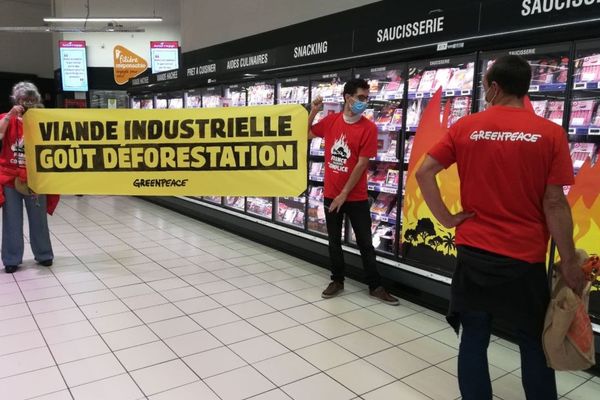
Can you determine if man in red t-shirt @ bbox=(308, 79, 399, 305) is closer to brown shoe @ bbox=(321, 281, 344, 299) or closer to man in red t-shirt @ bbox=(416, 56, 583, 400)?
brown shoe @ bbox=(321, 281, 344, 299)

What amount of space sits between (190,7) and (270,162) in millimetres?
6997

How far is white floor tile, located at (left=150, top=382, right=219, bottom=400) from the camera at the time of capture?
8.25 ft

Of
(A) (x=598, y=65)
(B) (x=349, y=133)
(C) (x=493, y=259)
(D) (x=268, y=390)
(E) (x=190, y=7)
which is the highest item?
(E) (x=190, y=7)

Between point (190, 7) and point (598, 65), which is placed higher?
point (190, 7)

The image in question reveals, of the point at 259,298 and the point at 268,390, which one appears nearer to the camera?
the point at 268,390

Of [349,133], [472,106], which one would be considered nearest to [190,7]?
[349,133]

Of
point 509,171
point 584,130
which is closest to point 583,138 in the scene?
point 584,130

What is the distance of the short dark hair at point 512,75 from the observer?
6.35ft

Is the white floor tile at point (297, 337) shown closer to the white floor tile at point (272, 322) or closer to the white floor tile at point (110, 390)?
the white floor tile at point (272, 322)

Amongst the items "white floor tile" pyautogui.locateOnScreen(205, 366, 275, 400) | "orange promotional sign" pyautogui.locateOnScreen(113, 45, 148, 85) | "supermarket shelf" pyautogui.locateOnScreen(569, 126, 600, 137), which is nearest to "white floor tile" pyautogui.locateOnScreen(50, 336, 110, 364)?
"white floor tile" pyautogui.locateOnScreen(205, 366, 275, 400)

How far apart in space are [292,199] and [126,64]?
10.4 meters

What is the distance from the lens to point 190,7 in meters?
10.0

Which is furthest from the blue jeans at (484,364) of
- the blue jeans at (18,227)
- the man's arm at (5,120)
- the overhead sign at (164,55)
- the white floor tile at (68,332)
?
the overhead sign at (164,55)

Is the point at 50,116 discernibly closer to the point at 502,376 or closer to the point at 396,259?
the point at 396,259
